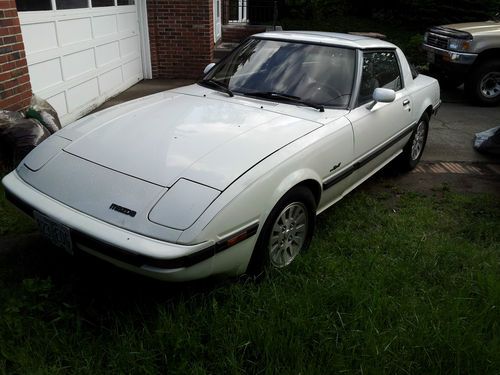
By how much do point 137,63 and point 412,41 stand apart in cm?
932

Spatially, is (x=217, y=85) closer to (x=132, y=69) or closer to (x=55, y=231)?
(x=55, y=231)

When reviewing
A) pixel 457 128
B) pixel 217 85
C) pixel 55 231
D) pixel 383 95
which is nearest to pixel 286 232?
pixel 55 231

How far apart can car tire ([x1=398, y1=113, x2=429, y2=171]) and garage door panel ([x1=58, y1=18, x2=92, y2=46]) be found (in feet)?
14.7

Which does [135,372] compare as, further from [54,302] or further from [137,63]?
[137,63]

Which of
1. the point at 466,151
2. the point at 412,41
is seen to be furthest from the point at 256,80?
the point at 412,41

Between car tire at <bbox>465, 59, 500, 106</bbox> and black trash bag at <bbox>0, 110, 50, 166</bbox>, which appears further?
car tire at <bbox>465, 59, 500, 106</bbox>

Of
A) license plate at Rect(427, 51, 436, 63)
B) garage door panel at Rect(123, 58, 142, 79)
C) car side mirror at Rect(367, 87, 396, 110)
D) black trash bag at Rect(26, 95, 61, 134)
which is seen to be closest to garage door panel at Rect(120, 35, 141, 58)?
garage door panel at Rect(123, 58, 142, 79)

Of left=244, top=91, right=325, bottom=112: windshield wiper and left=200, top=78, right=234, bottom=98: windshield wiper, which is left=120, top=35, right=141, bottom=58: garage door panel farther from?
left=244, top=91, right=325, bottom=112: windshield wiper

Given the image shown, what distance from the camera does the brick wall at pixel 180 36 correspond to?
8789 millimetres

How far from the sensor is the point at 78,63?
245 inches

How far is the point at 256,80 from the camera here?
366 cm

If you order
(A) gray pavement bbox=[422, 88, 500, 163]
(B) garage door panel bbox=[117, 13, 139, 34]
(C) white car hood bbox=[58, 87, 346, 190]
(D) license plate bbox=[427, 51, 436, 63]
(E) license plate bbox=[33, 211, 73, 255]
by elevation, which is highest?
(B) garage door panel bbox=[117, 13, 139, 34]

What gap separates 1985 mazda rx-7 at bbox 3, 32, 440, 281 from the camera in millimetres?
2193

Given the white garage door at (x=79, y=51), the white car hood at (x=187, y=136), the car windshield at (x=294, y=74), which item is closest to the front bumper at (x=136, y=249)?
the white car hood at (x=187, y=136)
